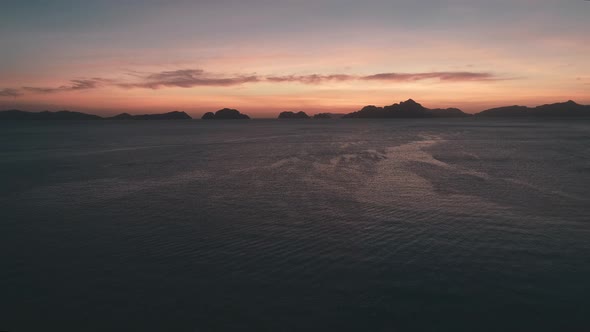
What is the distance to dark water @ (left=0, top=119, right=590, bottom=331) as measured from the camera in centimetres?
1266

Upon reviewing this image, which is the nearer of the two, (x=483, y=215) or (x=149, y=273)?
(x=149, y=273)

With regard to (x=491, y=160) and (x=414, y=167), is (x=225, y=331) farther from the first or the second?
(x=491, y=160)

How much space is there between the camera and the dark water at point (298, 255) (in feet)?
41.5

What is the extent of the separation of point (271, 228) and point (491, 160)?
132 ft

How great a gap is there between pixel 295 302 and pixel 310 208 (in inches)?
506

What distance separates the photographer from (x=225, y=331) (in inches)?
468

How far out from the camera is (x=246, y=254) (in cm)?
1762

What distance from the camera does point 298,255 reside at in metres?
17.5

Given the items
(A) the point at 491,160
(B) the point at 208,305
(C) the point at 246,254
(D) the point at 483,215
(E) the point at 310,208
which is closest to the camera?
(B) the point at 208,305

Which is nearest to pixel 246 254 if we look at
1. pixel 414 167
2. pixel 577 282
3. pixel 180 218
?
pixel 180 218

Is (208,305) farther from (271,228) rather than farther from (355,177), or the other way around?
(355,177)

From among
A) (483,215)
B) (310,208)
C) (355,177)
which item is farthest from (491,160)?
(310,208)

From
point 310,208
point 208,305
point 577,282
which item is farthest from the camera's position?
point 310,208

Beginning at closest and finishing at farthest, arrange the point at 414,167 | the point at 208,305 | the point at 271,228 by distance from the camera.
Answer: the point at 208,305 → the point at 271,228 → the point at 414,167
